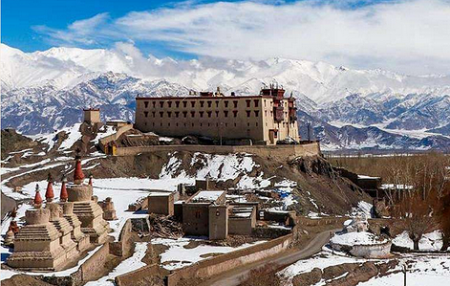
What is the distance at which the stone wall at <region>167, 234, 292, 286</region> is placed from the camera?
Result: 46769 mm

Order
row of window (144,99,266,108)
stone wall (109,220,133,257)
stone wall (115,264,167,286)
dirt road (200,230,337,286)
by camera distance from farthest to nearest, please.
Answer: row of window (144,99,266,108) < stone wall (109,220,133,257) < dirt road (200,230,337,286) < stone wall (115,264,167,286)

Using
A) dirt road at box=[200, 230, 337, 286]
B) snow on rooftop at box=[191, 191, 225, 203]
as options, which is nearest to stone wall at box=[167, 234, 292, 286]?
dirt road at box=[200, 230, 337, 286]

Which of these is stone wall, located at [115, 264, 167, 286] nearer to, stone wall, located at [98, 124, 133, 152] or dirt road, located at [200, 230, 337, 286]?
dirt road, located at [200, 230, 337, 286]

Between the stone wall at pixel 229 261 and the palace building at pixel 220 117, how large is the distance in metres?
46.9

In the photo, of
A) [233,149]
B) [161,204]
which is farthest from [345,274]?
[233,149]

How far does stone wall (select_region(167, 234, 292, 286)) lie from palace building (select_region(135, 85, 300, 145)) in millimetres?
46871

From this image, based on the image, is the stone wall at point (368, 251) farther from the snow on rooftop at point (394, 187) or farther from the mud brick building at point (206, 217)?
the snow on rooftop at point (394, 187)

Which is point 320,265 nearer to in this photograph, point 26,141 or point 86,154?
point 86,154

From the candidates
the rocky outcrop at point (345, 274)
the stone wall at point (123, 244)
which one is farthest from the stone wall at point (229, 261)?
the stone wall at point (123, 244)

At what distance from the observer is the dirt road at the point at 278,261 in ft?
161

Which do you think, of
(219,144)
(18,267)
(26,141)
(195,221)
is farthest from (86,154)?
(18,267)

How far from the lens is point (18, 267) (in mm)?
40938

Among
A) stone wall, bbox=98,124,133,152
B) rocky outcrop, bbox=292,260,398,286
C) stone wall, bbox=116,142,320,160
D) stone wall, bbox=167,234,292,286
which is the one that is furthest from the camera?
stone wall, bbox=98,124,133,152

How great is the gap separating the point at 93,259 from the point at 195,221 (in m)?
18.9
